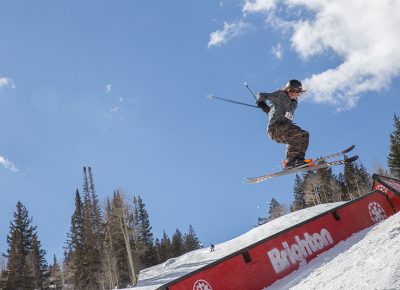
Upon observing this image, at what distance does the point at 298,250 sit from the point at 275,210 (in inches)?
3529

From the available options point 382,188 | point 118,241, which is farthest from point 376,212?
point 118,241

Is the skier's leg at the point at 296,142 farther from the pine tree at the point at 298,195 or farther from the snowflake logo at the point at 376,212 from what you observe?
the pine tree at the point at 298,195

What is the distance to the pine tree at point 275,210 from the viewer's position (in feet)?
307

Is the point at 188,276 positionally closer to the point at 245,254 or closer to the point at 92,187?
the point at 245,254

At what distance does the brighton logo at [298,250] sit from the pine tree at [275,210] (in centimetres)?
8498

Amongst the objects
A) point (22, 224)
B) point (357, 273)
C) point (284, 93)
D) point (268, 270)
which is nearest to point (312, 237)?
point (268, 270)

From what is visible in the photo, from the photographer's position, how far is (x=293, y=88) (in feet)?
27.7

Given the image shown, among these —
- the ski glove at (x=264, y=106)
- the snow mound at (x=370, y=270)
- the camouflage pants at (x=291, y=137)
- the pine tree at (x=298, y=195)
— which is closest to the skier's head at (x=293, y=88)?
the ski glove at (x=264, y=106)

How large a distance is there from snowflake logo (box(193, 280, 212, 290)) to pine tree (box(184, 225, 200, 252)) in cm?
7251

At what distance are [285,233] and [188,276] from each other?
259 centimetres

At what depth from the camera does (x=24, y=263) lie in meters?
52.4

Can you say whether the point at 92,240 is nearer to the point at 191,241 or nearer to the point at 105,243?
the point at 105,243

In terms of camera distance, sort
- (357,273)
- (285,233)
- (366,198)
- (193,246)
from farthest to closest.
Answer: (193,246)
(366,198)
(285,233)
(357,273)

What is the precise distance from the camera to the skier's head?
8.45 metres
